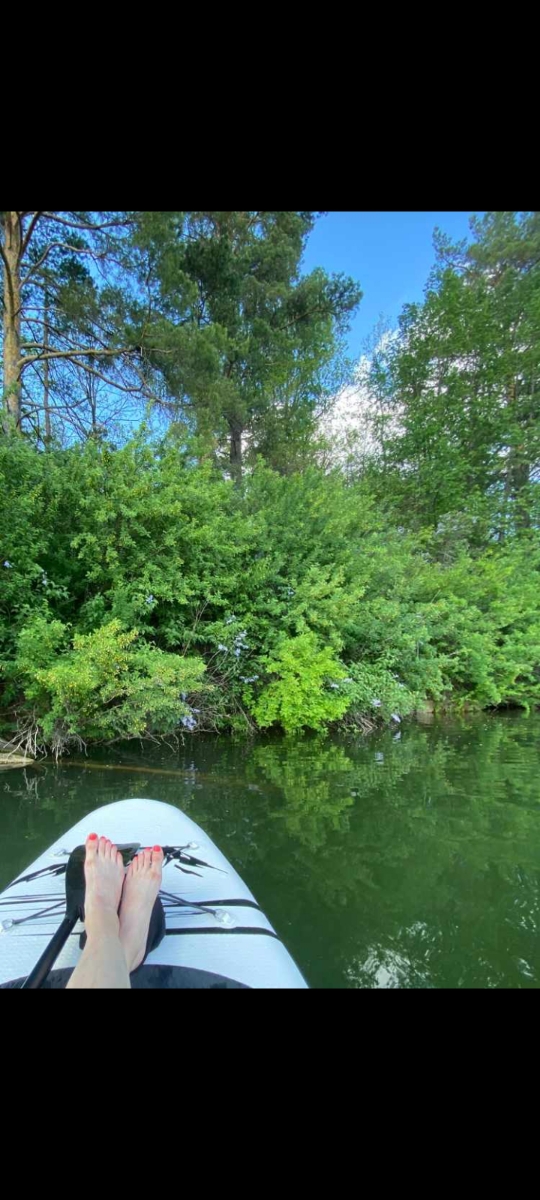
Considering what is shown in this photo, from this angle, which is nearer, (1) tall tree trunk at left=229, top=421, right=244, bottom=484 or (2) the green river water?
(2) the green river water

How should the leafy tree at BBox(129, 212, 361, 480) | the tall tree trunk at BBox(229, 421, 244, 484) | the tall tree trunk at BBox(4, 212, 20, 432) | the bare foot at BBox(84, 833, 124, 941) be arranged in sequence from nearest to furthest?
the bare foot at BBox(84, 833, 124, 941) → the tall tree trunk at BBox(4, 212, 20, 432) → the leafy tree at BBox(129, 212, 361, 480) → the tall tree trunk at BBox(229, 421, 244, 484)

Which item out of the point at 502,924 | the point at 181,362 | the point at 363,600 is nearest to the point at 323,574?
the point at 363,600

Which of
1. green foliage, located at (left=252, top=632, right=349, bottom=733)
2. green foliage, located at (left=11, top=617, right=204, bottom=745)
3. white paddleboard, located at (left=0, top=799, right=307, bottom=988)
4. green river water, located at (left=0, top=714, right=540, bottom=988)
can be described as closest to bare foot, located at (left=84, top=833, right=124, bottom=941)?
white paddleboard, located at (left=0, top=799, right=307, bottom=988)

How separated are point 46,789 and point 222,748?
172 cm

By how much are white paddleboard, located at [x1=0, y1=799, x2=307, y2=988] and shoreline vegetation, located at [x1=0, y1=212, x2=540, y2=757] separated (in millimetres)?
1714

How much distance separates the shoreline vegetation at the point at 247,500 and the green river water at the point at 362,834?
58 centimetres

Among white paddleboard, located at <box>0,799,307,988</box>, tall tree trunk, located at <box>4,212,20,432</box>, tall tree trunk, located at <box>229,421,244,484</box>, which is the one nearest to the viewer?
white paddleboard, located at <box>0,799,307,988</box>

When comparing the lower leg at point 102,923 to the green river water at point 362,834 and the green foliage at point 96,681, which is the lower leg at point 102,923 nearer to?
the green river water at point 362,834

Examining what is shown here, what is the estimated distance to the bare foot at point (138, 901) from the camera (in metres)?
1.64

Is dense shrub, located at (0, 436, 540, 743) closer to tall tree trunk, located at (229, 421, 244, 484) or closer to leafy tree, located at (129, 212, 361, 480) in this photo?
leafy tree, located at (129, 212, 361, 480)

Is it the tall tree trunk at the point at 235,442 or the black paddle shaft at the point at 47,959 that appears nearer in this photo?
the black paddle shaft at the point at 47,959

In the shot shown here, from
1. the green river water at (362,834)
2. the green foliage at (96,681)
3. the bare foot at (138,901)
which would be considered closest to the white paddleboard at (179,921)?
the bare foot at (138,901)

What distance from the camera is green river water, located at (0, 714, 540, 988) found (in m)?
2.06
